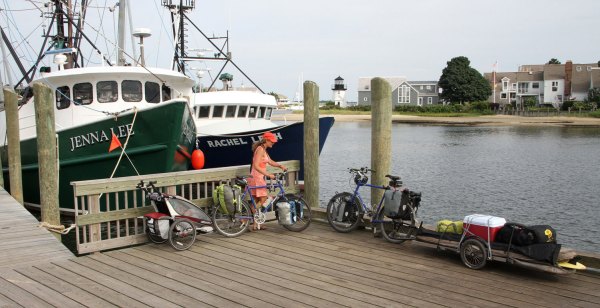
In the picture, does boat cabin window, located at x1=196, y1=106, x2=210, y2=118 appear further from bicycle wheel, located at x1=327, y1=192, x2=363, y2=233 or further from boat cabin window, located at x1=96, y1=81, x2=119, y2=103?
bicycle wheel, located at x1=327, y1=192, x2=363, y2=233

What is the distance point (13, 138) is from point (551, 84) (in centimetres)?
9339

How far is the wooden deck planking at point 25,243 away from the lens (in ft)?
21.1

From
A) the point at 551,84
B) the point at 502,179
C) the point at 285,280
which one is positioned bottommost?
the point at 502,179

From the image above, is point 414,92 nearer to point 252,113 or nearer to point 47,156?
point 252,113

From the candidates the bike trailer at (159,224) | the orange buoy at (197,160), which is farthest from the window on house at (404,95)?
the bike trailer at (159,224)

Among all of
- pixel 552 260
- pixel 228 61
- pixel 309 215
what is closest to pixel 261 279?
pixel 309 215

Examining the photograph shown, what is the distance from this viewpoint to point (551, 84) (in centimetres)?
9044

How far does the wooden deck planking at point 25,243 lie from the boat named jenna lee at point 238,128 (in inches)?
375

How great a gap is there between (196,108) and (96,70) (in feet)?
22.0

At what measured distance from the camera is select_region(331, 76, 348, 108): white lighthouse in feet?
379

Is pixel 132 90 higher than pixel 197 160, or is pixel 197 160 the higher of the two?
pixel 132 90

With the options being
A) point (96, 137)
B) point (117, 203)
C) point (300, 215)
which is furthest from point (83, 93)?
point (300, 215)

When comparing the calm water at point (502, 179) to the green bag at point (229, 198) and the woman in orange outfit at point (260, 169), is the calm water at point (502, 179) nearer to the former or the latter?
the woman in orange outfit at point (260, 169)

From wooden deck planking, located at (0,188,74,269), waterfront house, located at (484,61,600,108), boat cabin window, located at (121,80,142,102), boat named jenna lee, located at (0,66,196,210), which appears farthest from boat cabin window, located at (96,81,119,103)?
waterfront house, located at (484,61,600,108)
